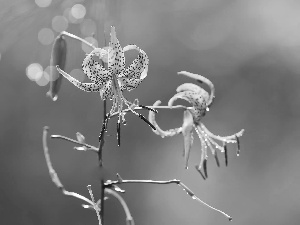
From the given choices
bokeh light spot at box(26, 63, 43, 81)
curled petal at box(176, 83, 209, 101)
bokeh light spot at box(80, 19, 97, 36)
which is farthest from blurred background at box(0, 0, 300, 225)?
curled petal at box(176, 83, 209, 101)

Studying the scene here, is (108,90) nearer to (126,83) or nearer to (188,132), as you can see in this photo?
(126,83)

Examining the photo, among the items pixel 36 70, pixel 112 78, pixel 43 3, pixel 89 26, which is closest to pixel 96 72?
pixel 112 78

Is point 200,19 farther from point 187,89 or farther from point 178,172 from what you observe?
point 187,89

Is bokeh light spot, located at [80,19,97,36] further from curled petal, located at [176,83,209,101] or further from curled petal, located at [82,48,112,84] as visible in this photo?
curled petal, located at [176,83,209,101]

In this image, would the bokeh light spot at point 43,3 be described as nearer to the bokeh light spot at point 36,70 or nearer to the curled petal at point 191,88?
the curled petal at point 191,88

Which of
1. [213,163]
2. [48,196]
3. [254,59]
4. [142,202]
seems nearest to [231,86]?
[254,59]
